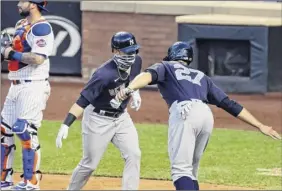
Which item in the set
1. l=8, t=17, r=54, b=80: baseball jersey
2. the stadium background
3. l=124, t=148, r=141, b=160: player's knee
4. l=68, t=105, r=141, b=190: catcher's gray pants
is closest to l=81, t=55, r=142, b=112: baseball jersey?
l=68, t=105, r=141, b=190: catcher's gray pants

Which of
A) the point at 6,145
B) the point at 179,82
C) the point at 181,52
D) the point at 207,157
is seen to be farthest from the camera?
the point at 207,157

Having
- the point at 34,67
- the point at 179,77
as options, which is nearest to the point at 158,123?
the point at 34,67

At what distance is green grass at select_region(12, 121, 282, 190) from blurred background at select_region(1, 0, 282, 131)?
168cm

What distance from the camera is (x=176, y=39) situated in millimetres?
19281

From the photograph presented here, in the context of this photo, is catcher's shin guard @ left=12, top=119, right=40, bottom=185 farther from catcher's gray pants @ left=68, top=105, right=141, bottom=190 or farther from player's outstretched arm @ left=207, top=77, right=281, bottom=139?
player's outstretched arm @ left=207, top=77, right=281, bottom=139

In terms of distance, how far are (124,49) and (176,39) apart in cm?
965

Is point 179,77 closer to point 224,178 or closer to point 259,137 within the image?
point 224,178

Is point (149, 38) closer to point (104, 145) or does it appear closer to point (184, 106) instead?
point (104, 145)

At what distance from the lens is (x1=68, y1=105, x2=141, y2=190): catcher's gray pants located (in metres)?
9.62

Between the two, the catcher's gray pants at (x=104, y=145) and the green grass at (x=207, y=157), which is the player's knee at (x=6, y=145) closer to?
the catcher's gray pants at (x=104, y=145)

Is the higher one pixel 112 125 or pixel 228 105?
pixel 228 105

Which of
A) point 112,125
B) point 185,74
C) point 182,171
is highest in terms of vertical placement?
point 185,74

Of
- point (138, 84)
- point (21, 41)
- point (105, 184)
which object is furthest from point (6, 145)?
point (138, 84)

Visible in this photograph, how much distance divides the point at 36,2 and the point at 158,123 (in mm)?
6052
